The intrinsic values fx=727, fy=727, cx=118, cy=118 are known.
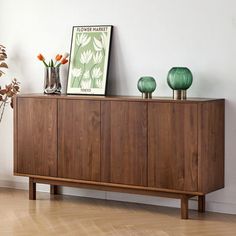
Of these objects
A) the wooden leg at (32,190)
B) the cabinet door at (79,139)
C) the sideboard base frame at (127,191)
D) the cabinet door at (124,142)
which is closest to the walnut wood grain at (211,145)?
the sideboard base frame at (127,191)

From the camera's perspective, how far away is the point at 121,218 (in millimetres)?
5895

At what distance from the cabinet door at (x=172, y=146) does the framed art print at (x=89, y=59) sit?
2.72 ft

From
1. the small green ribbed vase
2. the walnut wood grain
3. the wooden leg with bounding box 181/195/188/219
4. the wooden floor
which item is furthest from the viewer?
the small green ribbed vase

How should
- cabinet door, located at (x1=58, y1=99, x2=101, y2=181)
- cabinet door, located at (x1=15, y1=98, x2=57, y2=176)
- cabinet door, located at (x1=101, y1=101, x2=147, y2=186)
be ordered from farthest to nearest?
cabinet door, located at (x1=15, y1=98, x2=57, y2=176) → cabinet door, located at (x1=58, y1=99, x2=101, y2=181) → cabinet door, located at (x1=101, y1=101, x2=147, y2=186)

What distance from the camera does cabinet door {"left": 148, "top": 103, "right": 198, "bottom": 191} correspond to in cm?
574

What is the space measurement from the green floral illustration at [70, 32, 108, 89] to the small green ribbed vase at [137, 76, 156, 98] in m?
0.56

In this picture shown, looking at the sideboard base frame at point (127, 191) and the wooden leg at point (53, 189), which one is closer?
the sideboard base frame at point (127, 191)

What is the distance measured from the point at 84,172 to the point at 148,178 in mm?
627

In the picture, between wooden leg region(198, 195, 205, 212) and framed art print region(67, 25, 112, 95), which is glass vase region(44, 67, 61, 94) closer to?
framed art print region(67, 25, 112, 95)

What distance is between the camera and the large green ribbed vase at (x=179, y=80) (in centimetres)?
591

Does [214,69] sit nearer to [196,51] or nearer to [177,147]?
[196,51]

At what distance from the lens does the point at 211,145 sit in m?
5.84

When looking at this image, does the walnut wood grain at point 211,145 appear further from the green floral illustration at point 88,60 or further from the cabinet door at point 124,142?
the green floral illustration at point 88,60

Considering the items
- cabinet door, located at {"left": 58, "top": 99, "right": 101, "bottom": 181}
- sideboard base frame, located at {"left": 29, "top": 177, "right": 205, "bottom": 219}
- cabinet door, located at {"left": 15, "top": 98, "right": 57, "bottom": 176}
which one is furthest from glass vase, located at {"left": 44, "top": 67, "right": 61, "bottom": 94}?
sideboard base frame, located at {"left": 29, "top": 177, "right": 205, "bottom": 219}
